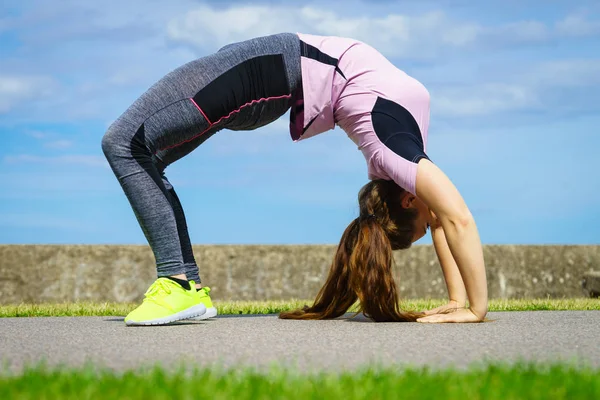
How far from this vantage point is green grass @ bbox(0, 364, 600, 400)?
77.0 inches

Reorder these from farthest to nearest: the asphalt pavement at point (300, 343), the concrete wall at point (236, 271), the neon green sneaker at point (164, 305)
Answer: the concrete wall at point (236, 271) < the neon green sneaker at point (164, 305) < the asphalt pavement at point (300, 343)

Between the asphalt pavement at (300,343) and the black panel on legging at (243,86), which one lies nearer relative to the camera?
the asphalt pavement at (300,343)

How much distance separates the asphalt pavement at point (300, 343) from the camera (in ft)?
8.68

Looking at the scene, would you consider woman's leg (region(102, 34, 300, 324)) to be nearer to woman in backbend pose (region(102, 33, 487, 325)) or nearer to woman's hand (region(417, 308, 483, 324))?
woman in backbend pose (region(102, 33, 487, 325))

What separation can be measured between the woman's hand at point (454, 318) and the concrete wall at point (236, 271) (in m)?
4.02

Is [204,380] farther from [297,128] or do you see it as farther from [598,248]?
[598,248]

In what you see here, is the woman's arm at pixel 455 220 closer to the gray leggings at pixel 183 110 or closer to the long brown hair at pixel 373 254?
the long brown hair at pixel 373 254

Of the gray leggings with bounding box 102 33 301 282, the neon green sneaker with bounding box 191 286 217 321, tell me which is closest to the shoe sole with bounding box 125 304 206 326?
the gray leggings with bounding box 102 33 301 282

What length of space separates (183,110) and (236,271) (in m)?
4.70

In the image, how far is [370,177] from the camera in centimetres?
424

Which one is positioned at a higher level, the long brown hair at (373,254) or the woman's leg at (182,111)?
the woman's leg at (182,111)

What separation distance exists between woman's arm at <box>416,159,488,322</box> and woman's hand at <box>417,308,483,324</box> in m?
0.15

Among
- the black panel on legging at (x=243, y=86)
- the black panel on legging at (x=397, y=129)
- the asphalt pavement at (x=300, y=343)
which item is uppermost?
the black panel on legging at (x=243, y=86)

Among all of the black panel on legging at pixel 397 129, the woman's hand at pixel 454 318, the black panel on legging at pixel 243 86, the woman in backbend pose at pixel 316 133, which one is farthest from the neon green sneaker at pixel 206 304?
the black panel on legging at pixel 397 129
